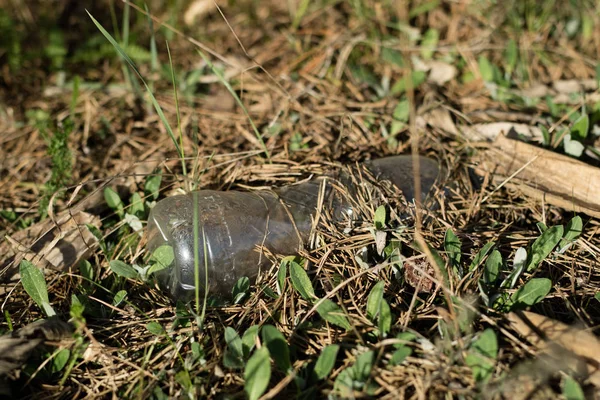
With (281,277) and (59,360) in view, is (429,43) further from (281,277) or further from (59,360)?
(59,360)

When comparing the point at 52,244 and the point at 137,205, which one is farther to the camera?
the point at 137,205

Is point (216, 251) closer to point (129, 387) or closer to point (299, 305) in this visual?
point (299, 305)

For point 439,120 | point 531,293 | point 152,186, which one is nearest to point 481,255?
point 531,293

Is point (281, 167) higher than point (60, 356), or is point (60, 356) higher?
point (281, 167)

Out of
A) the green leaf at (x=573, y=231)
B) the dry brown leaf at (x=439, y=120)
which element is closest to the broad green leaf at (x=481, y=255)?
the green leaf at (x=573, y=231)

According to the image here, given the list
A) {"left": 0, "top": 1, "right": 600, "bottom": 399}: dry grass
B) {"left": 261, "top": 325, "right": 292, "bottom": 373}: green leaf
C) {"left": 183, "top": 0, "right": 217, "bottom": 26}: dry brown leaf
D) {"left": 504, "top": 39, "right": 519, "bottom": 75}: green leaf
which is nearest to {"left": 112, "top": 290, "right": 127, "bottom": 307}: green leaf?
{"left": 0, "top": 1, "right": 600, "bottom": 399}: dry grass

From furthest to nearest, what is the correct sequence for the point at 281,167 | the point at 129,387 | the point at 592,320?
1. the point at 281,167
2. the point at 592,320
3. the point at 129,387

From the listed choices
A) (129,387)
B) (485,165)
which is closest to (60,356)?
(129,387)
